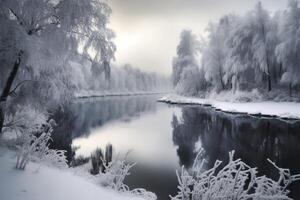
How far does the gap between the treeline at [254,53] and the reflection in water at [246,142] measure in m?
11.7

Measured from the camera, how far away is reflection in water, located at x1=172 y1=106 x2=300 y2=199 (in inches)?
456

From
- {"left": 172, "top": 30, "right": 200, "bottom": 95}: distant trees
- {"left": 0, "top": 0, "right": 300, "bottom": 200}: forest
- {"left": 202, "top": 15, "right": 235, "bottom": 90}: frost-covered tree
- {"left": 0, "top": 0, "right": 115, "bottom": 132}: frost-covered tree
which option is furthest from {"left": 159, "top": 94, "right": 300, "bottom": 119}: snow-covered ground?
{"left": 0, "top": 0, "right": 115, "bottom": 132}: frost-covered tree

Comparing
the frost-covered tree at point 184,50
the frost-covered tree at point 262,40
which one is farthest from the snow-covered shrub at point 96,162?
the frost-covered tree at point 184,50

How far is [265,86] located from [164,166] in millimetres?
27760

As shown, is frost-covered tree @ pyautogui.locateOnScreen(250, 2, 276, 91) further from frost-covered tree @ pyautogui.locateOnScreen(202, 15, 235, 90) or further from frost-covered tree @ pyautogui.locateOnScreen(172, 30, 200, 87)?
frost-covered tree @ pyautogui.locateOnScreen(172, 30, 200, 87)

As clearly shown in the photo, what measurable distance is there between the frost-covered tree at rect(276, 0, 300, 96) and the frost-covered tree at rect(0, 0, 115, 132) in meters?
26.4

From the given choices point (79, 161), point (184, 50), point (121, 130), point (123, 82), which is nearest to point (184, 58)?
point (184, 50)

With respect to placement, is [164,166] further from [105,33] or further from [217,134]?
[217,134]

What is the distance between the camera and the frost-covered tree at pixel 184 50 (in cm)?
5341

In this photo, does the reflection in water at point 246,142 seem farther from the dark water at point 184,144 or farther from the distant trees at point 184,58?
the distant trees at point 184,58

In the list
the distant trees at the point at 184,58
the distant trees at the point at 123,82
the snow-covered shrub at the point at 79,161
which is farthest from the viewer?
the distant trees at the point at 123,82

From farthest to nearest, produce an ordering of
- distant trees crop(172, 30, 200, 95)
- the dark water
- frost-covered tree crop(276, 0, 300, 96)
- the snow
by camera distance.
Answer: distant trees crop(172, 30, 200, 95) → frost-covered tree crop(276, 0, 300, 96) → the dark water → the snow

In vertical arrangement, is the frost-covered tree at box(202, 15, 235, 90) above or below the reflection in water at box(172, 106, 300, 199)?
above

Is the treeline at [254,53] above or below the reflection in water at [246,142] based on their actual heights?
above
